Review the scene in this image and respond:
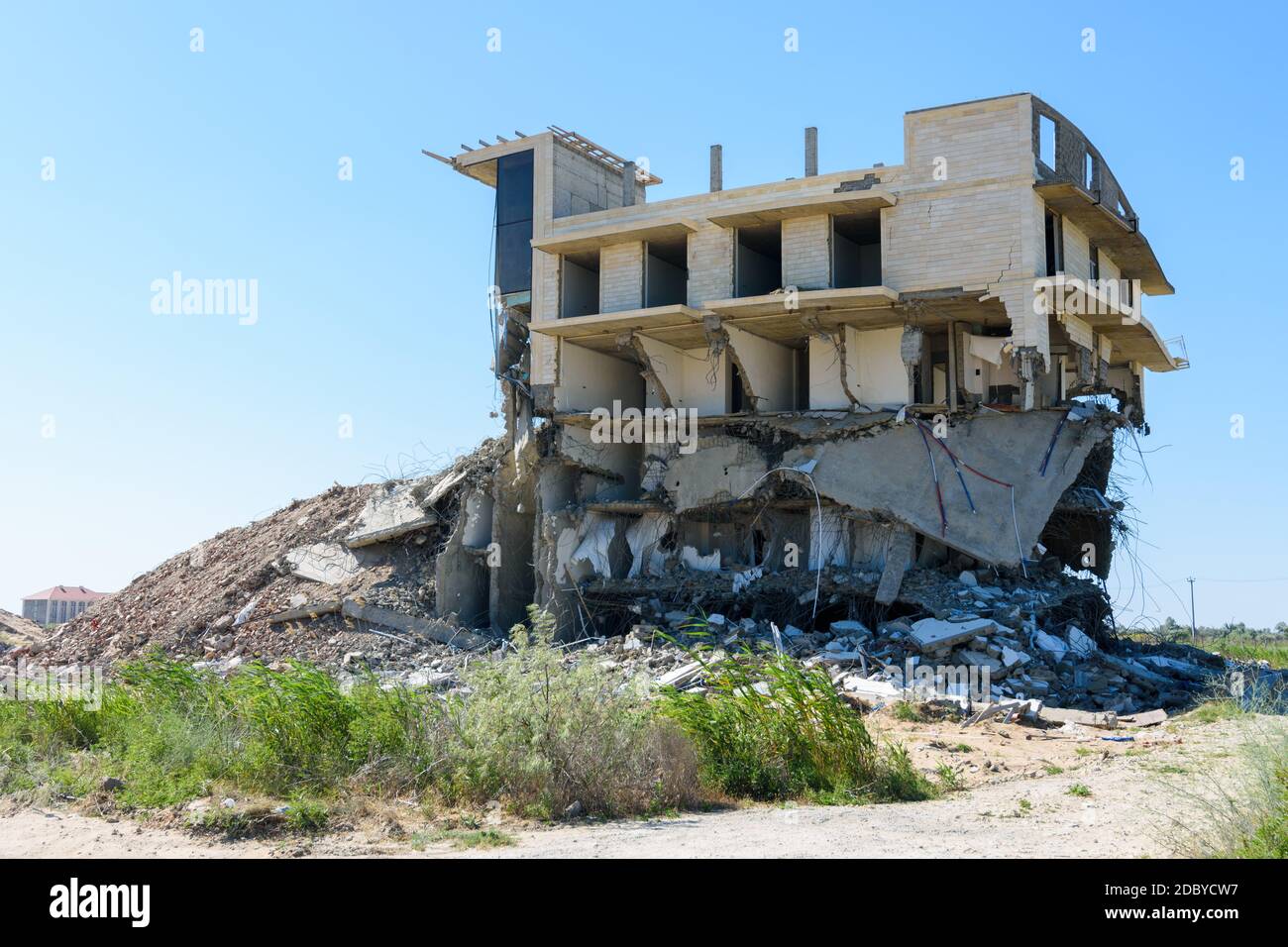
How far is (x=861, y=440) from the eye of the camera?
2175 centimetres

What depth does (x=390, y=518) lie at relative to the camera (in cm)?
2723

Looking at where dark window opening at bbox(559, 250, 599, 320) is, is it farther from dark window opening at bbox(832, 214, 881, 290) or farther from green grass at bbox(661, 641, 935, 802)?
green grass at bbox(661, 641, 935, 802)

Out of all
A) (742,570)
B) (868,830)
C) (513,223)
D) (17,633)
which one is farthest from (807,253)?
(17,633)

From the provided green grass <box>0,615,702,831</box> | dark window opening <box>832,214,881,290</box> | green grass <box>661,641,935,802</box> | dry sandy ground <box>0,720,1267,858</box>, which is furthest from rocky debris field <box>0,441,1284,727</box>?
dark window opening <box>832,214,881,290</box>

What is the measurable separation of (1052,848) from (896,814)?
189cm

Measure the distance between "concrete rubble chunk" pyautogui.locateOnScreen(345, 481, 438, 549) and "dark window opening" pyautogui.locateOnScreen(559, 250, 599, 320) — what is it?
18.6 feet

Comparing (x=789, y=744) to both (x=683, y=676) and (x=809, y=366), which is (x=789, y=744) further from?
(x=809, y=366)

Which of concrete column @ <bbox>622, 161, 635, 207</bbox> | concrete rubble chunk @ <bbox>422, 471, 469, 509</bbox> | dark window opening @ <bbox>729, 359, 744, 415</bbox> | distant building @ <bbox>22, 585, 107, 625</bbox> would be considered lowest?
distant building @ <bbox>22, 585, 107, 625</bbox>

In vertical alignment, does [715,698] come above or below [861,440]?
below

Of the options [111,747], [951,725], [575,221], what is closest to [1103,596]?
[951,725]

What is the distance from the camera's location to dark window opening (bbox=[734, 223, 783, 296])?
2264 cm

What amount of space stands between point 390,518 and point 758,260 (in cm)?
1013

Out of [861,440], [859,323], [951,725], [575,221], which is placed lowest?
[951,725]
